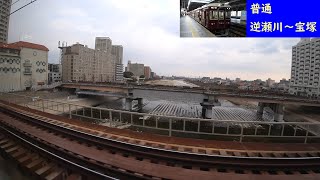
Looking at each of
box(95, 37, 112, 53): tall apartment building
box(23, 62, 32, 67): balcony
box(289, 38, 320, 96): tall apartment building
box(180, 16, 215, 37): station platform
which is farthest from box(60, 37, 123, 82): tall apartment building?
box(289, 38, 320, 96): tall apartment building

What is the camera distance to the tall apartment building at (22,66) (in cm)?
4775

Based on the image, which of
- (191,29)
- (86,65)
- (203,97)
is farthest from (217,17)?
(86,65)

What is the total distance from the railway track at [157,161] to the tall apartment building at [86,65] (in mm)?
90663

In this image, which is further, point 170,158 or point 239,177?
point 170,158

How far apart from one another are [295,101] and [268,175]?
4155 cm

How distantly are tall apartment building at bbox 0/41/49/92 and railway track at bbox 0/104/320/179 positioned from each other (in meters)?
51.7

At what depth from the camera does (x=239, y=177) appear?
500 centimetres

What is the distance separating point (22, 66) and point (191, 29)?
184 feet

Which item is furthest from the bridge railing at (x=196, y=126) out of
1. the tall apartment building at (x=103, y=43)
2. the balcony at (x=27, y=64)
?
the tall apartment building at (x=103, y=43)

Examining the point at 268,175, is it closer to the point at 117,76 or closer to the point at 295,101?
the point at 295,101

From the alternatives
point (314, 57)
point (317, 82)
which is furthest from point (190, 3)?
point (314, 57)

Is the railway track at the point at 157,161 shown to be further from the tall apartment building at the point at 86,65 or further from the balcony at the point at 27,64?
the tall apartment building at the point at 86,65

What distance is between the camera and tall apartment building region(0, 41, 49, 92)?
47750 millimetres

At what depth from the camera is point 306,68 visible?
254 feet
